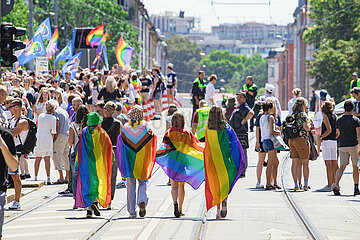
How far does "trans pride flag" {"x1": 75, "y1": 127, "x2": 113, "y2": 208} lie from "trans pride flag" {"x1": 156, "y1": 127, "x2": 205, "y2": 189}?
0.80 m

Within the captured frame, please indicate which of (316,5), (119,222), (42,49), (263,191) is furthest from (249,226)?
(316,5)

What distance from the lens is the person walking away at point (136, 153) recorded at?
40.6ft

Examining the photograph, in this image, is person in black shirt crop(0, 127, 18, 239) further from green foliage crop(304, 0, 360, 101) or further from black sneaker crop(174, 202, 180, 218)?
green foliage crop(304, 0, 360, 101)

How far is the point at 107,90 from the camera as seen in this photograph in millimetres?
20203

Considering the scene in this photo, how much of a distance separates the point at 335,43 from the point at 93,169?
49349 millimetres

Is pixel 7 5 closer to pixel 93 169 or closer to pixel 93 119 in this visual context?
pixel 93 119

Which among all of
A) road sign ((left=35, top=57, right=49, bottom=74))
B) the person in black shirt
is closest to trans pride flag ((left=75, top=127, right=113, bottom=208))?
the person in black shirt

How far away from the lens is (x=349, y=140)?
15211 millimetres

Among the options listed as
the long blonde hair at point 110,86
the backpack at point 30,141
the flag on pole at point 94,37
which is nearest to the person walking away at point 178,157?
the backpack at point 30,141

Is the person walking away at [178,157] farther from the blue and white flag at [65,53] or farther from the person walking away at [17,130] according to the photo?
the blue and white flag at [65,53]

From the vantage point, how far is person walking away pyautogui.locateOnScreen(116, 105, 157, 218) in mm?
12375

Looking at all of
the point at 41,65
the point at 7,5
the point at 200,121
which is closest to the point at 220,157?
the point at 7,5

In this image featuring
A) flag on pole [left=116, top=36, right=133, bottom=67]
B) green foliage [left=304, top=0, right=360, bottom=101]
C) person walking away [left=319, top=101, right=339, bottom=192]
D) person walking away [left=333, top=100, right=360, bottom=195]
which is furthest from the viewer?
green foliage [left=304, top=0, right=360, bottom=101]

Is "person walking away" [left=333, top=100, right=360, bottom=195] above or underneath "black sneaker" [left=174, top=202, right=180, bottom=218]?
above
